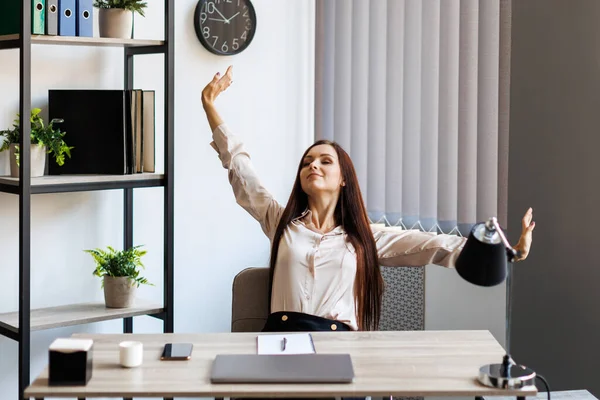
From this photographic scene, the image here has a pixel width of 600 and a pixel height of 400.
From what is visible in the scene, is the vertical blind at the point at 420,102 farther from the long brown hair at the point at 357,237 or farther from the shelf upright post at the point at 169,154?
the shelf upright post at the point at 169,154

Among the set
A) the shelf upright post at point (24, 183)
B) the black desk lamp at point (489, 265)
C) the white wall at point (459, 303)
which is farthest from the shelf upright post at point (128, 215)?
the black desk lamp at point (489, 265)

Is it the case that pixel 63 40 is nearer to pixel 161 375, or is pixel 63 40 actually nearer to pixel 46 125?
pixel 46 125

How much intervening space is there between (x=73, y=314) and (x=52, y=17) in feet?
3.48

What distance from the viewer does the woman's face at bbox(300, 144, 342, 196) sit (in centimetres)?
286

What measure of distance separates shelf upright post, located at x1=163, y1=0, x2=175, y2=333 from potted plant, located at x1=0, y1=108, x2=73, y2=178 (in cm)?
37

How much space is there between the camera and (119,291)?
3.19 meters

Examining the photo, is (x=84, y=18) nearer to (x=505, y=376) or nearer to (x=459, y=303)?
(x=459, y=303)

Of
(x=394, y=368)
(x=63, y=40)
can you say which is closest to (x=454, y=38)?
(x=63, y=40)

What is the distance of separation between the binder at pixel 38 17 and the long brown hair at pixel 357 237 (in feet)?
3.31

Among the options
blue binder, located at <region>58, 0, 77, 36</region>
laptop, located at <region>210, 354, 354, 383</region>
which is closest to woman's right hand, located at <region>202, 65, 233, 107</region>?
blue binder, located at <region>58, 0, 77, 36</region>

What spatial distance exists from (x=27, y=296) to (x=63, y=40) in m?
0.89

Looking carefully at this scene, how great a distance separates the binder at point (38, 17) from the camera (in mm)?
2838

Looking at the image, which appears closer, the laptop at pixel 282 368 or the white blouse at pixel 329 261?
the laptop at pixel 282 368

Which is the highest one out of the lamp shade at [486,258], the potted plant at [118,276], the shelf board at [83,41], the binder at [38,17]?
the binder at [38,17]
